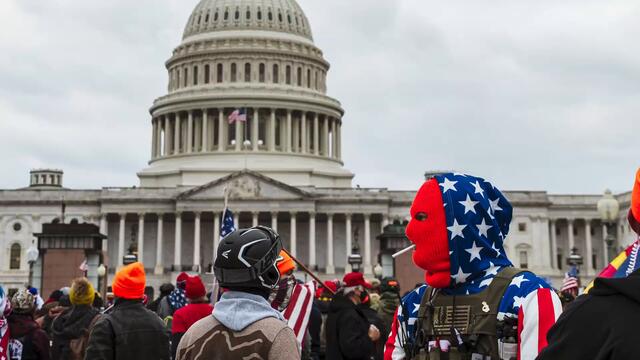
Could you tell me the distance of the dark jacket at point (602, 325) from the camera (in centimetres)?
386

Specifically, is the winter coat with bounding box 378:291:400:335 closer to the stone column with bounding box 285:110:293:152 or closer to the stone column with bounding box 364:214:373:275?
the stone column with bounding box 364:214:373:275

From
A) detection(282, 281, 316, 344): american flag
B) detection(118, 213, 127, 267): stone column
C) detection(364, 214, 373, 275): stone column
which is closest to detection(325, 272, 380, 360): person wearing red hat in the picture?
detection(282, 281, 316, 344): american flag

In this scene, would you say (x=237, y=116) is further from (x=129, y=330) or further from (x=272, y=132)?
(x=129, y=330)

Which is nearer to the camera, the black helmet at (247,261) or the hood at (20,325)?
the black helmet at (247,261)

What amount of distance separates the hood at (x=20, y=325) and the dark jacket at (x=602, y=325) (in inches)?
367

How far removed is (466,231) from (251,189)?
90.9 m

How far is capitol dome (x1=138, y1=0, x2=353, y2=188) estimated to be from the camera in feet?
358

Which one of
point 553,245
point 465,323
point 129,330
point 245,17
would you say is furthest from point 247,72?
point 465,323

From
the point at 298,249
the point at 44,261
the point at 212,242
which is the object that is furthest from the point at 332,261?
the point at 44,261

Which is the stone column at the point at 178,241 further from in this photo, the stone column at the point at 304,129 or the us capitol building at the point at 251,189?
the stone column at the point at 304,129

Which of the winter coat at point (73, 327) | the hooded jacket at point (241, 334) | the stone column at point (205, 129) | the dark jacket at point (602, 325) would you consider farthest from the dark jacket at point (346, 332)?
the stone column at point (205, 129)

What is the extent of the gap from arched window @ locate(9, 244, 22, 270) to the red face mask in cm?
9703

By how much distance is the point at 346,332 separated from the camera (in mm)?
12969

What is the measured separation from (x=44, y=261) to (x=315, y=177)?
6386cm
